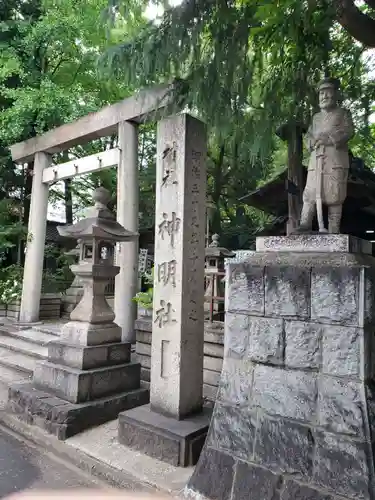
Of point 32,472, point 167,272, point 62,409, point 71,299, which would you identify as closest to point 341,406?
point 167,272

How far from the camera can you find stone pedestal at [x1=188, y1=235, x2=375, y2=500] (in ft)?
7.69

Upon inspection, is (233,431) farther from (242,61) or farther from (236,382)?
(242,61)

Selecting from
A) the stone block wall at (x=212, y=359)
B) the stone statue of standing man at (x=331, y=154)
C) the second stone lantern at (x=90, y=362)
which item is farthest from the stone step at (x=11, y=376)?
the stone statue of standing man at (x=331, y=154)

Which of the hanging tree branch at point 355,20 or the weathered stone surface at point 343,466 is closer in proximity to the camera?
the weathered stone surface at point 343,466

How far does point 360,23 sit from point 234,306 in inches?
128

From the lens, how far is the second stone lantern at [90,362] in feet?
14.2

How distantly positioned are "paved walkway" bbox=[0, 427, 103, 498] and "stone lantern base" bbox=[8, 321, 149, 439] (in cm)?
30

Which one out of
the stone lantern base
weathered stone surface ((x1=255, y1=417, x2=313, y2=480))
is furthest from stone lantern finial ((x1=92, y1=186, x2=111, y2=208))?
weathered stone surface ((x1=255, y1=417, x2=313, y2=480))

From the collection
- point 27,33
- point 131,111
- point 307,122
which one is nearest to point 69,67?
point 27,33

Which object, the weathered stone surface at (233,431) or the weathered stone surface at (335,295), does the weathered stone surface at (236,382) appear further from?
the weathered stone surface at (335,295)

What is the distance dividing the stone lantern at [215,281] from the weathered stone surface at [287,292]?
2847mm

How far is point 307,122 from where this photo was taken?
4609 mm

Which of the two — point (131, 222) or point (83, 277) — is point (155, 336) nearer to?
point (83, 277)

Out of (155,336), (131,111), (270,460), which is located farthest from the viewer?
(131,111)
